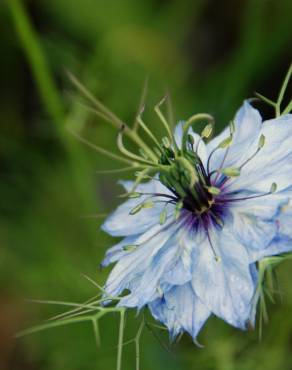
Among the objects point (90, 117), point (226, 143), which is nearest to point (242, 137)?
point (226, 143)

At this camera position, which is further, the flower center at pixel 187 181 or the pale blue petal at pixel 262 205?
the flower center at pixel 187 181

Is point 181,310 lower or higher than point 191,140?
lower

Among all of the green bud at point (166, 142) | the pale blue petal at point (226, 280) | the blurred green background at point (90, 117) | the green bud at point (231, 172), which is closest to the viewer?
the pale blue petal at point (226, 280)

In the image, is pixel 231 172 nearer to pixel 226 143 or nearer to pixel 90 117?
pixel 226 143

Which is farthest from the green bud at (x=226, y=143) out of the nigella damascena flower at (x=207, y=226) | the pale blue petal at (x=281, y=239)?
the pale blue petal at (x=281, y=239)

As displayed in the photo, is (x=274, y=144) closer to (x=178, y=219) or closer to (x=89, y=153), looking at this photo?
(x=178, y=219)

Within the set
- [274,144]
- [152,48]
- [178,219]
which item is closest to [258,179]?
[274,144]

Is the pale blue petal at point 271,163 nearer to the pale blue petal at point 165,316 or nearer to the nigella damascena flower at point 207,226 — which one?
the nigella damascena flower at point 207,226
